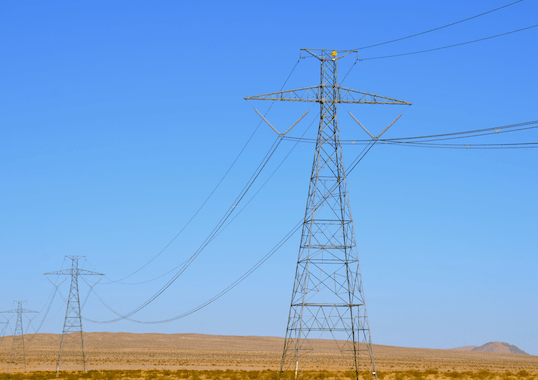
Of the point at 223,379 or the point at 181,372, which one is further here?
the point at 181,372

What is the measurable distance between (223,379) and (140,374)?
1262 cm

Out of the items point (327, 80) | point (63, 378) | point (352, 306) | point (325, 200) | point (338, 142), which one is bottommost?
point (63, 378)

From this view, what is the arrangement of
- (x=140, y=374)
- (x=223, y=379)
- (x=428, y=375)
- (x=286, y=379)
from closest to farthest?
(x=286, y=379) < (x=223, y=379) < (x=140, y=374) < (x=428, y=375)

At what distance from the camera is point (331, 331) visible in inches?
1556

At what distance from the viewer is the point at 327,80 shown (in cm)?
4319

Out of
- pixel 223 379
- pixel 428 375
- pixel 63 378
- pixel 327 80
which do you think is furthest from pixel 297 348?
pixel 428 375

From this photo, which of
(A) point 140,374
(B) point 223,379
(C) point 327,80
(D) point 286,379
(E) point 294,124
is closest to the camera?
(E) point 294,124

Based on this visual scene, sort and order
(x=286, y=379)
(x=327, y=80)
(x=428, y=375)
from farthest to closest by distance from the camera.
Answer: (x=428, y=375), (x=286, y=379), (x=327, y=80)

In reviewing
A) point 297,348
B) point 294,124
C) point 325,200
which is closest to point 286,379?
point 297,348

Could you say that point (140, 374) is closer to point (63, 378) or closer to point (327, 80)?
point (63, 378)

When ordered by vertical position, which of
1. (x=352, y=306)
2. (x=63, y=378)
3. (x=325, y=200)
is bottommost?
(x=63, y=378)

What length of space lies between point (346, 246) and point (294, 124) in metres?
7.90

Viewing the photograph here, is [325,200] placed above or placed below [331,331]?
above

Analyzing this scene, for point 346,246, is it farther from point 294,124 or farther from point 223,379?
point 223,379
